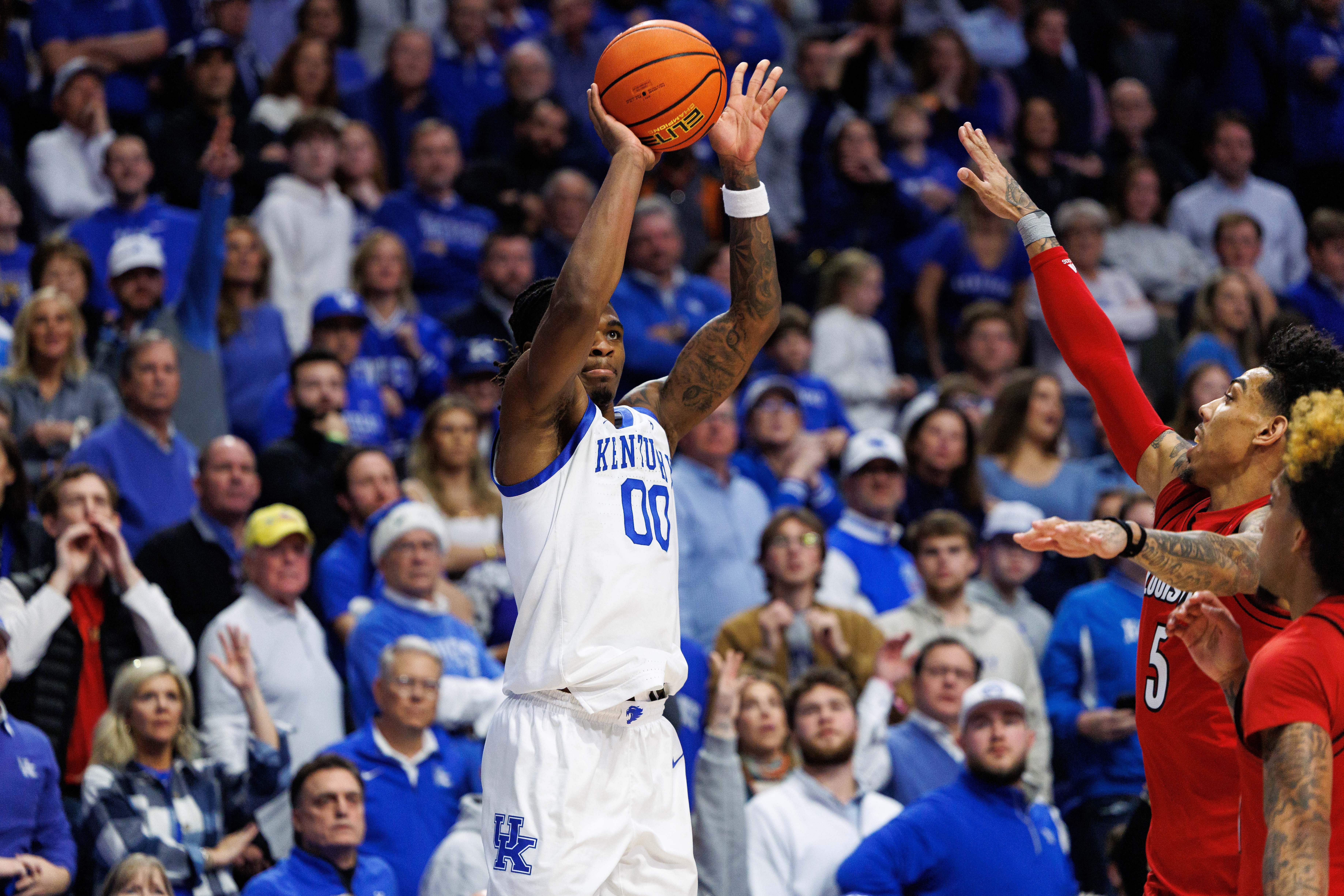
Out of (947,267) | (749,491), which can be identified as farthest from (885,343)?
(749,491)

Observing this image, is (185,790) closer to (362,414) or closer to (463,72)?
(362,414)

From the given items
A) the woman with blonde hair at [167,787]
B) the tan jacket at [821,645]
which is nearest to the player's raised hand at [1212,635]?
the tan jacket at [821,645]

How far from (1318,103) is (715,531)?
9.25m

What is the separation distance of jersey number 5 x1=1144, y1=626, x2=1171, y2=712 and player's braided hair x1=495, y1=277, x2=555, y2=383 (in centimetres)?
206

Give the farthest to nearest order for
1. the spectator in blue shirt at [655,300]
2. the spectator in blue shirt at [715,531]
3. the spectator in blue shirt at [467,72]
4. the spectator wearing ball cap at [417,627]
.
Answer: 1. the spectator in blue shirt at [467,72]
2. the spectator in blue shirt at [655,300]
3. the spectator in blue shirt at [715,531]
4. the spectator wearing ball cap at [417,627]

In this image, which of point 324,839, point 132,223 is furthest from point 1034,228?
point 132,223

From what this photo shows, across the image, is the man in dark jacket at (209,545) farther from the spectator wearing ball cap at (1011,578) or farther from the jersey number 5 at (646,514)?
the jersey number 5 at (646,514)

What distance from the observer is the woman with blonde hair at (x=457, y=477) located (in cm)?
950

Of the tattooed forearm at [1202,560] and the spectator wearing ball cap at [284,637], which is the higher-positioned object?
the spectator wearing ball cap at [284,637]

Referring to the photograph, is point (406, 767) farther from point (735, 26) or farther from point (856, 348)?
point (735, 26)

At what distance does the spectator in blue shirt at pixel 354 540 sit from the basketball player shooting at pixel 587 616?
14.6 feet

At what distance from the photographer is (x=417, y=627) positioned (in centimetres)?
Answer: 830

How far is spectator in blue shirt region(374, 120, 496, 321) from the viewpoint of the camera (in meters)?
12.1

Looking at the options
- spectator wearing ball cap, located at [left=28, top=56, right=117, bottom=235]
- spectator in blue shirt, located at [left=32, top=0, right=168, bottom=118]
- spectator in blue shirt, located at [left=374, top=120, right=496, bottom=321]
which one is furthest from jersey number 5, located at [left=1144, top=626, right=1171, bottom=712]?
spectator in blue shirt, located at [left=32, top=0, right=168, bottom=118]
